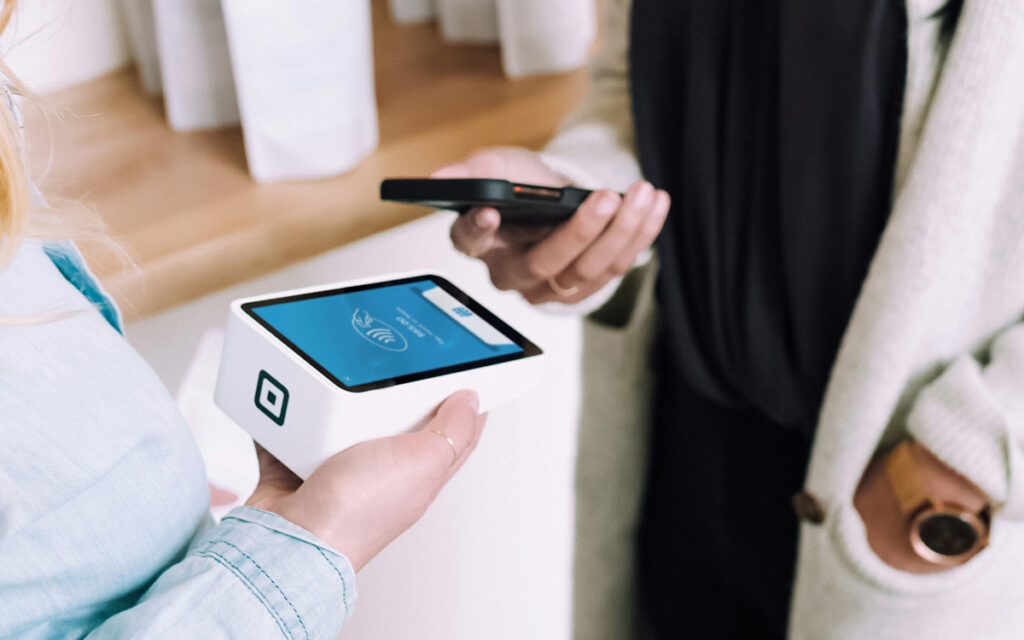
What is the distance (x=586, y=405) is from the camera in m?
0.73

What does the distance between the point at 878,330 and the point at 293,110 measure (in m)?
0.45

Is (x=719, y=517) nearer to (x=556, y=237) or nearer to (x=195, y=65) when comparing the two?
(x=556, y=237)

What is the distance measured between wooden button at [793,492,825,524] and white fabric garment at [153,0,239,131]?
557mm

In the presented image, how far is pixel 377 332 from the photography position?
463mm

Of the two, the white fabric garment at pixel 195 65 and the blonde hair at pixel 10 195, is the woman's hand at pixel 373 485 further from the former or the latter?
the white fabric garment at pixel 195 65

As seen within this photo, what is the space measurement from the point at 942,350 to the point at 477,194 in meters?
0.30

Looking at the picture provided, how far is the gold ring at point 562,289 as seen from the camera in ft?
1.96

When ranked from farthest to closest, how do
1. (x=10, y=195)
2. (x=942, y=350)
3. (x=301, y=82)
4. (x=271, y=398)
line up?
(x=301, y=82) < (x=942, y=350) < (x=271, y=398) < (x=10, y=195)

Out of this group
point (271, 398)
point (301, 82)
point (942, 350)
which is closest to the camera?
point (271, 398)

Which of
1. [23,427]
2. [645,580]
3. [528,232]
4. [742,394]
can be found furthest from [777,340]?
[23,427]

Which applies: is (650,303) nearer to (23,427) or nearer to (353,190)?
(353,190)

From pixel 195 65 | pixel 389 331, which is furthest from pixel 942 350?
pixel 195 65

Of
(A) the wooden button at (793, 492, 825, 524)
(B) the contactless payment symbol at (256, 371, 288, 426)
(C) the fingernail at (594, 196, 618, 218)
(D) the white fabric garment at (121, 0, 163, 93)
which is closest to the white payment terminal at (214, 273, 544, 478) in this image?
(B) the contactless payment symbol at (256, 371, 288, 426)

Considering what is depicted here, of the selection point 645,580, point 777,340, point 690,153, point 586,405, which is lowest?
point 645,580
